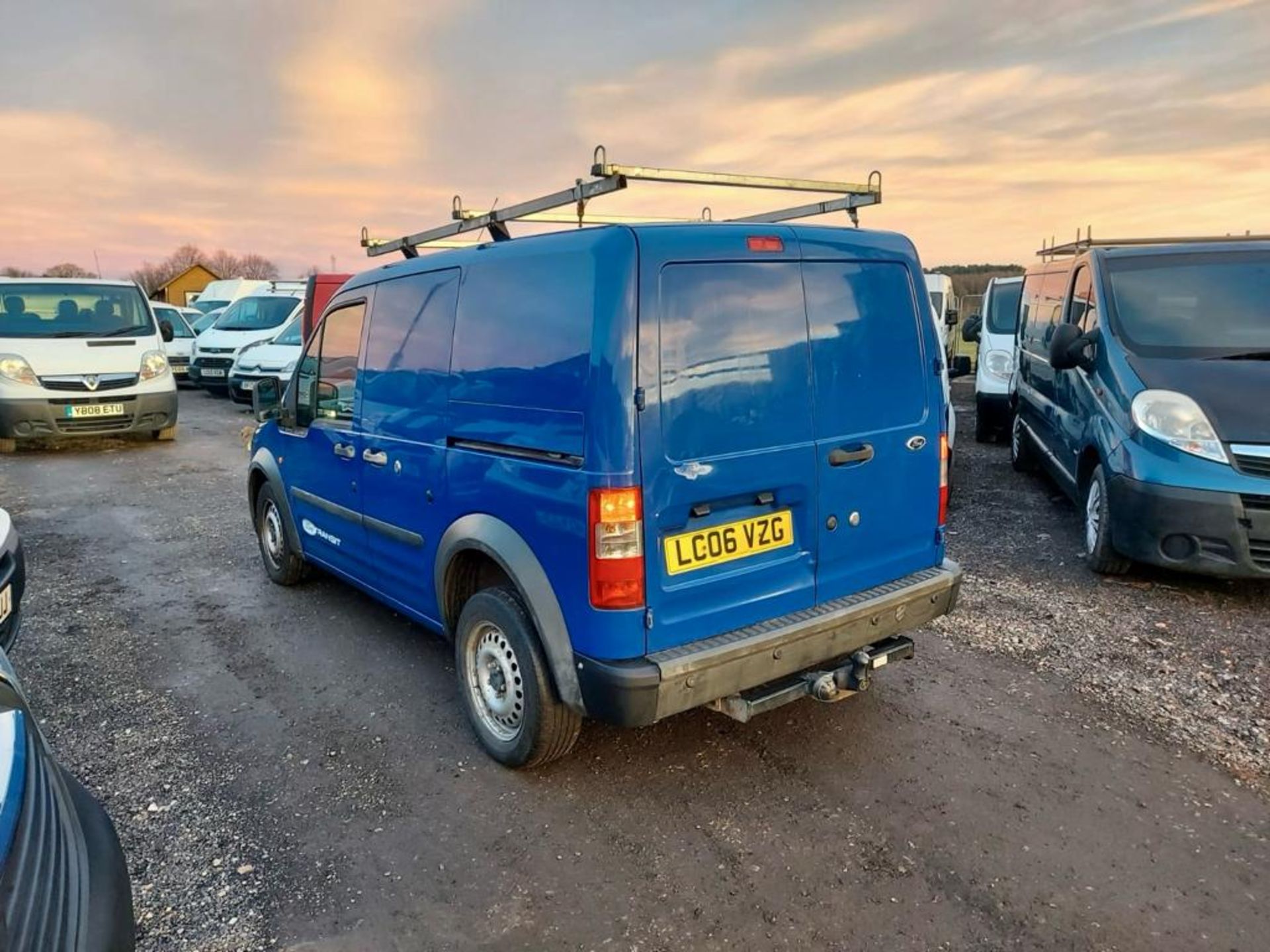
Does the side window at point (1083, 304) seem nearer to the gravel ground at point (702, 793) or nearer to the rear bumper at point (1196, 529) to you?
the rear bumper at point (1196, 529)

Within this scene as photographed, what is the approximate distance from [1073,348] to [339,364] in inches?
184

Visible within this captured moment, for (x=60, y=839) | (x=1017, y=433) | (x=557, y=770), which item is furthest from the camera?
(x=1017, y=433)

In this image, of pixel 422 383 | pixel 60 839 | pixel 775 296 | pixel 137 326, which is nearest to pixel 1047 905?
pixel 775 296

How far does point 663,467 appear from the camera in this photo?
275 centimetres

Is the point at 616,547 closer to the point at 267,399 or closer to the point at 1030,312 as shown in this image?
the point at 267,399

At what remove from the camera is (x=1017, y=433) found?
29.4 feet

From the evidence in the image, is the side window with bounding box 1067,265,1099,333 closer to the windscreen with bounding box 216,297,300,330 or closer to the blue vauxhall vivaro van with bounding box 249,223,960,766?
the blue vauxhall vivaro van with bounding box 249,223,960,766

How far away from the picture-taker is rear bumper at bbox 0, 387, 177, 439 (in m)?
10.1

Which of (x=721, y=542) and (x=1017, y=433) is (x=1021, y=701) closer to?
(x=721, y=542)

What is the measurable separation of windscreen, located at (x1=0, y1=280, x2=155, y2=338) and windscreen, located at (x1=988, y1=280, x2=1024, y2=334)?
11369 millimetres

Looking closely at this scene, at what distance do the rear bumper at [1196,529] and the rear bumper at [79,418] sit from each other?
437 inches

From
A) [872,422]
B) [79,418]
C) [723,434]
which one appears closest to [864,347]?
[872,422]

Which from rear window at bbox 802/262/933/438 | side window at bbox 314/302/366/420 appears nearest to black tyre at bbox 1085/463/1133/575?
rear window at bbox 802/262/933/438

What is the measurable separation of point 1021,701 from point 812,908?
179 centimetres
